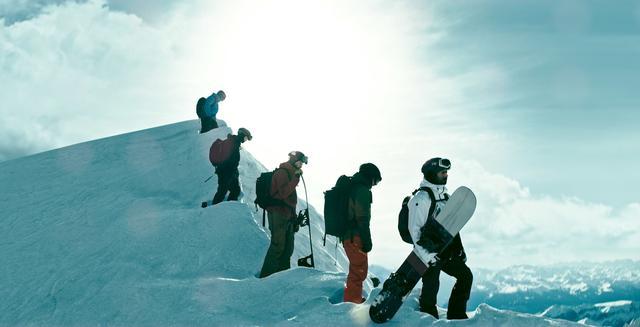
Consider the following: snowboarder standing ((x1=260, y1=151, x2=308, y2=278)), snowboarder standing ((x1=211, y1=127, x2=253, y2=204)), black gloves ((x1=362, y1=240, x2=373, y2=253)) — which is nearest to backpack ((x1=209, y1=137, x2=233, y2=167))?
snowboarder standing ((x1=211, y1=127, x2=253, y2=204))

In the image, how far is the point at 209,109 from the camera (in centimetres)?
2148

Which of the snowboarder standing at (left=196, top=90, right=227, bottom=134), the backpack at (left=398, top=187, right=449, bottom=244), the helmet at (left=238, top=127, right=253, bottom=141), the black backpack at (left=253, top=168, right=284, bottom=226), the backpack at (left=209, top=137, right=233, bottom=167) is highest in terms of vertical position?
the snowboarder standing at (left=196, top=90, right=227, bottom=134)

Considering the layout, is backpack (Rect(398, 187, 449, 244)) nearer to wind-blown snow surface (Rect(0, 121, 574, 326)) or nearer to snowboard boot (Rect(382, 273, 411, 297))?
snowboard boot (Rect(382, 273, 411, 297))

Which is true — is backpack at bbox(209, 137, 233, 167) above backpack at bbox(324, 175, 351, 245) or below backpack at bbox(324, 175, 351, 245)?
above

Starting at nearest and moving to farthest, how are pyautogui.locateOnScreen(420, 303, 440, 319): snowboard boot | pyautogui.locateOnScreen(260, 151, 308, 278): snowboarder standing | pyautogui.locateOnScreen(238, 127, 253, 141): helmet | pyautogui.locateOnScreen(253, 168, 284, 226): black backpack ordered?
pyautogui.locateOnScreen(420, 303, 440, 319): snowboard boot < pyautogui.locateOnScreen(260, 151, 308, 278): snowboarder standing < pyautogui.locateOnScreen(253, 168, 284, 226): black backpack < pyautogui.locateOnScreen(238, 127, 253, 141): helmet

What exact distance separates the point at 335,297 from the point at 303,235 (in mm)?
9001

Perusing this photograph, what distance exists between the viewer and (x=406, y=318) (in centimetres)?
864

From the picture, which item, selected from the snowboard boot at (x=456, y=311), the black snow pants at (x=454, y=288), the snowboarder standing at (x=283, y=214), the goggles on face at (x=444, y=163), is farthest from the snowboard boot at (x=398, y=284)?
the snowboarder standing at (x=283, y=214)

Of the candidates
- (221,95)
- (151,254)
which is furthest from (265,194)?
(221,95)

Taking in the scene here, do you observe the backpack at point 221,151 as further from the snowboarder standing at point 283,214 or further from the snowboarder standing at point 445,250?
the snowboarder standing at point 445,250

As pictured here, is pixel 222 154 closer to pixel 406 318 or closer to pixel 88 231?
pixel 88 231

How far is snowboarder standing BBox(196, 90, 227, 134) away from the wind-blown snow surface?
0.69 metres

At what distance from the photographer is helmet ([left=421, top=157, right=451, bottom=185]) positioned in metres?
8.34

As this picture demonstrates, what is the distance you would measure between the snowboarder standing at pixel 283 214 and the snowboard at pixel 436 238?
4.14 m
